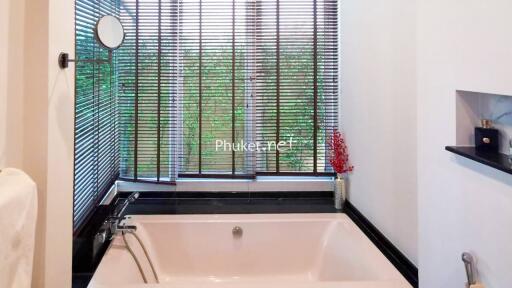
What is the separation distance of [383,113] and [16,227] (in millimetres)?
1690

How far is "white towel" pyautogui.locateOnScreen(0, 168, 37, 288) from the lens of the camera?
0.92m

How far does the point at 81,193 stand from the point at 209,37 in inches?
58.8

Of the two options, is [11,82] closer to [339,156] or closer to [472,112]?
[472,112]

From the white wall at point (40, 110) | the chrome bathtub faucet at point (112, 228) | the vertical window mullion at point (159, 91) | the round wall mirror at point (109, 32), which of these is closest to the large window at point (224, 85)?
the vertical window mullion at point (159, 91)

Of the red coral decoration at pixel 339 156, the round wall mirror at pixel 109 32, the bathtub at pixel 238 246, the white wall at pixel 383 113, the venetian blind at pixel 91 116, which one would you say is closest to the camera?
the round wall mirror at pixel 109 32

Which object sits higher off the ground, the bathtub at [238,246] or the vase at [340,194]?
the vase at [340,194]

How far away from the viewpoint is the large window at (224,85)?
2.84 m

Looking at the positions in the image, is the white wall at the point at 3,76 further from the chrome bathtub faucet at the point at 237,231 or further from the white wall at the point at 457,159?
the chrome bathtub faucet at the point at 237,231

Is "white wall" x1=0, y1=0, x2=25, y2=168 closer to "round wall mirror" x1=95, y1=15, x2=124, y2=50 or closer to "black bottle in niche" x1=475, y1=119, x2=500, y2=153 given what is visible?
"round wall mirror" x1=95, y1=15, x2=124, y2=50

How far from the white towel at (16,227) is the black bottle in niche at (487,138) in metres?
1.26

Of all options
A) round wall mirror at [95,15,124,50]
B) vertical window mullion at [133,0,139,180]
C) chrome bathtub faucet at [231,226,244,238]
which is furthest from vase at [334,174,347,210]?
round wall mirror at [95,15,124,50]

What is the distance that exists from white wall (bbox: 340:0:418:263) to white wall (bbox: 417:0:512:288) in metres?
0.39

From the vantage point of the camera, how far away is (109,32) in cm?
158

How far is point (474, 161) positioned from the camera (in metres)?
1.07
